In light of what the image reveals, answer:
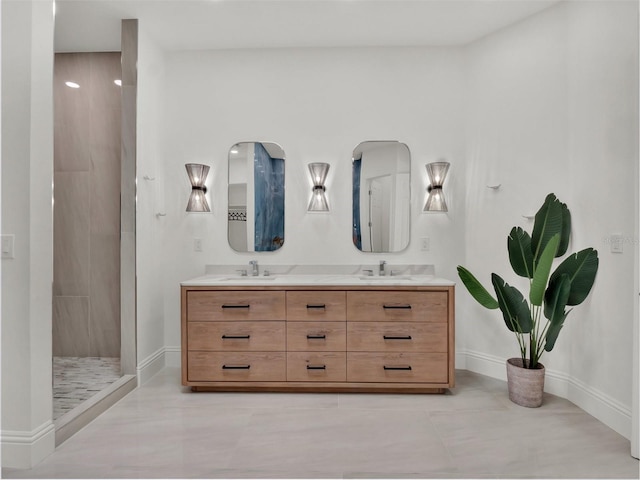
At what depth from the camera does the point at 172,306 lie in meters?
3.42

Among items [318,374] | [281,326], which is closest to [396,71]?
[281,326]

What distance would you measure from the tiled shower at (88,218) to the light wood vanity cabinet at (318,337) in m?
1.11

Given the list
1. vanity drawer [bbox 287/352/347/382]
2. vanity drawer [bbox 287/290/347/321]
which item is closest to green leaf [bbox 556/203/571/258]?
vanity drawer [bbox 287/290/347/321]

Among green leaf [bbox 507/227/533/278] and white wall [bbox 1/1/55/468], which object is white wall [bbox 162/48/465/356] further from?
white wall [bbox 1/1/55/468]

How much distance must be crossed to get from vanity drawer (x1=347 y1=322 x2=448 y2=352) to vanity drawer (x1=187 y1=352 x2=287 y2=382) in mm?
548

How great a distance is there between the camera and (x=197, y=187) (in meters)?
3.33

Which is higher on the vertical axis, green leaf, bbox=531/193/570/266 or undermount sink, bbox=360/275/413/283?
green leaf, bbox=531/193/570/266

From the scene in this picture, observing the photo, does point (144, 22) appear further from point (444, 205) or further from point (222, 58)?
point (444, 205)

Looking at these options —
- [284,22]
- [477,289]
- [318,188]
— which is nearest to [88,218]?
[318,188]

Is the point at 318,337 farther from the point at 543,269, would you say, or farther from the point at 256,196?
the point at 543,269

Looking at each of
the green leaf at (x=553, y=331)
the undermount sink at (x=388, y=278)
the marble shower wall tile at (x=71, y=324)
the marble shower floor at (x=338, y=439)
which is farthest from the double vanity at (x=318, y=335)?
the marble shower wall tile at (x=71, y=324)

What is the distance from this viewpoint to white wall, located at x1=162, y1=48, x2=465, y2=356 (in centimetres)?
334

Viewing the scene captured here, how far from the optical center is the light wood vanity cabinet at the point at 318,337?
9.00 feet

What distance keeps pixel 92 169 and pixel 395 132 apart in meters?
2.73
